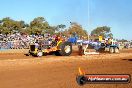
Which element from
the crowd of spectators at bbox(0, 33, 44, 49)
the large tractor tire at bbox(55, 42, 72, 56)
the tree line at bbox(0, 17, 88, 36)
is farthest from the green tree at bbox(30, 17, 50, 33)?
the large tractor tire at bbox(55, 42, 72, 56)

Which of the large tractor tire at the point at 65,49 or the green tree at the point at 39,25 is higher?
the green tree at the point at 39,25

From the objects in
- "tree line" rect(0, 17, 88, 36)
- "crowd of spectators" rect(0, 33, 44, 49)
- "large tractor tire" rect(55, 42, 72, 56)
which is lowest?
"large tractor tire" rect(55, 42, 72, 56)

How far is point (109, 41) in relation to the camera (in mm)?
27281

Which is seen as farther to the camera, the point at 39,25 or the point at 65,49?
the point at 39,25

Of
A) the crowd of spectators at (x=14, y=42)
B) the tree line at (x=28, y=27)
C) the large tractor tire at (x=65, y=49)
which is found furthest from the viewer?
the tree line at (x=28, y=27)

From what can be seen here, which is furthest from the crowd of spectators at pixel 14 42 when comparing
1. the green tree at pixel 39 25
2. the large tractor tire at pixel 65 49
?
the green tree at pixel 39 25

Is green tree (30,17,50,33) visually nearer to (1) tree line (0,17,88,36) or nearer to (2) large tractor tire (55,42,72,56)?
(1) tree line (0,17,88,36)

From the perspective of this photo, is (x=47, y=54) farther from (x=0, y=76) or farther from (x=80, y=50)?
(x=0, y=76)

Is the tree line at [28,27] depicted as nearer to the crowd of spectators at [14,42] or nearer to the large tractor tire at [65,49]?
the crowd of spectators at [14,42]

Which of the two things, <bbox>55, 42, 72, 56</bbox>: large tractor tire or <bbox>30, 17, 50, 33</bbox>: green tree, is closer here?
<bbox>55, 42, 72, 56</bbox>: large tractor tire

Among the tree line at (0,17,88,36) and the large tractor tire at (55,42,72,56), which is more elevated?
the tree line at (0,17,88,36)

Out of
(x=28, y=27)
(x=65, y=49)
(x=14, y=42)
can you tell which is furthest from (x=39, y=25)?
(x=65, y=49)

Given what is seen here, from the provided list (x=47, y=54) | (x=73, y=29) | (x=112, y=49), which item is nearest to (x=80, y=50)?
(x=47, y=54)

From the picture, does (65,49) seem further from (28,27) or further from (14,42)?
(28,27)
